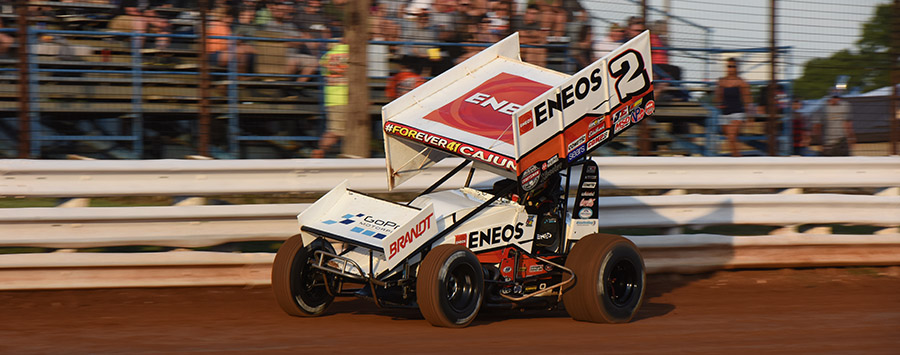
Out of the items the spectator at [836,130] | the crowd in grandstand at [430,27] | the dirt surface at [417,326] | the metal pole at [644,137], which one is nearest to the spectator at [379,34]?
the crowd in grandstand at [430,27]

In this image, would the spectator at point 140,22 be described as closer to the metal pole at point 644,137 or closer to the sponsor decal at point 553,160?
the metal pole at point 644,137

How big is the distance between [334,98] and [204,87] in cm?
143

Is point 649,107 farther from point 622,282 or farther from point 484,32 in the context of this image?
point 484,32

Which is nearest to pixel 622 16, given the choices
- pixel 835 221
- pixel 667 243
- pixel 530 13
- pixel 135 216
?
pixel 530 13

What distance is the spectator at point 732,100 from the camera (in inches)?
373

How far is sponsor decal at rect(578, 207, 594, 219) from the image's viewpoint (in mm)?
6880

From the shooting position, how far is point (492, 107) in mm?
6617

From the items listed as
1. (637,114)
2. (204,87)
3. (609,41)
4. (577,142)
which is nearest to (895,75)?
(609,41)

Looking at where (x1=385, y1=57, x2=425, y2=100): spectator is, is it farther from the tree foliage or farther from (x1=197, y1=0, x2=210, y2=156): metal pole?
the tree foliage

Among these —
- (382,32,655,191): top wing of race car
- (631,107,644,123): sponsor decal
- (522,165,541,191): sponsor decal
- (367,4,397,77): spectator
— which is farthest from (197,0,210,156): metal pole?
(631,107,644,123): sponsor decal

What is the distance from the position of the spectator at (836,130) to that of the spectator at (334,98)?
16.6ft

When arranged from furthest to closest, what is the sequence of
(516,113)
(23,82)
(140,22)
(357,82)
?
1. (140,22)
2. (357,82)
3. (23,82)
4. (516,113)

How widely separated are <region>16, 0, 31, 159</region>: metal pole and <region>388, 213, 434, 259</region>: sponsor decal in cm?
357

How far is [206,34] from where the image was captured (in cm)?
792
